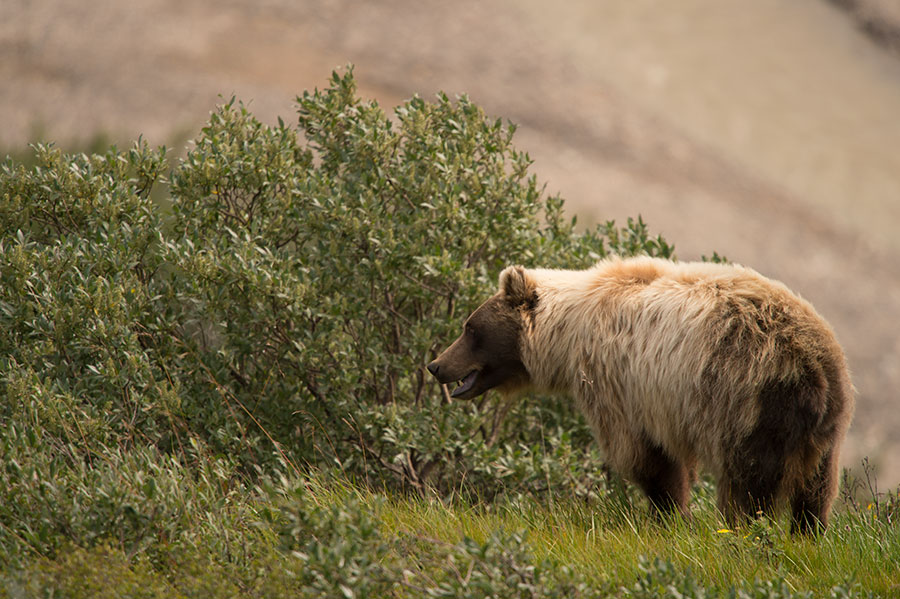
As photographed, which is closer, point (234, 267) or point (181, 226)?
point (234, 267)

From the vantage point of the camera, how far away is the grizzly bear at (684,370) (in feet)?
14.5

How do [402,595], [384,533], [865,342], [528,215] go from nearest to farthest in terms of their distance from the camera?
[402,595], [384,533], [528,215], [865,342]

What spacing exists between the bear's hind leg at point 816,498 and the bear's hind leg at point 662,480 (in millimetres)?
631

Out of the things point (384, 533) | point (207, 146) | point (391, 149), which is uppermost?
point (391, 149)

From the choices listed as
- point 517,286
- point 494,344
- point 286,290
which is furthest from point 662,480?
point 286,290

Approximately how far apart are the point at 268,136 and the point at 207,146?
0.43 meters

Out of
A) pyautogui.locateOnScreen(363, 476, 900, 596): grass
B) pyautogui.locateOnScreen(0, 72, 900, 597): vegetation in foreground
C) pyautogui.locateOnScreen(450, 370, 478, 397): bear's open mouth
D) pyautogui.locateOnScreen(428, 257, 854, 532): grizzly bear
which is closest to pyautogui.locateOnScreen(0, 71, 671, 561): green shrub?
pyautogui.locateOnScreen(0, 72, 900, 597): vegetation in foreground

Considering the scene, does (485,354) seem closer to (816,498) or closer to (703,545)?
(703,545)

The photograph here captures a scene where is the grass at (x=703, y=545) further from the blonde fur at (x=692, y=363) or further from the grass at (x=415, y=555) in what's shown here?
the blonde fur at (x=692, y=363)

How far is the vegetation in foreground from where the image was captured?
4125mm

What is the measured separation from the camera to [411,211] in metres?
6.56

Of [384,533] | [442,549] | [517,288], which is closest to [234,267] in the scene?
[517,288]

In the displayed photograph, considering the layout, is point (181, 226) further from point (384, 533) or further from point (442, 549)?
point (442, 549)

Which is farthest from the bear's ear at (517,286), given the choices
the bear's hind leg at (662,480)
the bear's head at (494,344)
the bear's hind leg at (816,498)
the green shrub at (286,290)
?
the bear's hind leg at (816,498)
